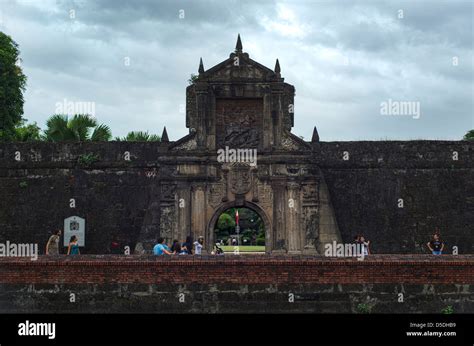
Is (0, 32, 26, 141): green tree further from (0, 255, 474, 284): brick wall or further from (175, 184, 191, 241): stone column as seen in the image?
(0, 255, 474, 284): brick wall

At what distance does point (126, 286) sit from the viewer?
518 inches

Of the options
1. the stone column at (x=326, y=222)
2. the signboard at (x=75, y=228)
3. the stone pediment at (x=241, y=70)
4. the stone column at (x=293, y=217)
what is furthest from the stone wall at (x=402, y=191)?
the signboard at (x=75, y=228)

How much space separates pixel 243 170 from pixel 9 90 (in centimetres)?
1604

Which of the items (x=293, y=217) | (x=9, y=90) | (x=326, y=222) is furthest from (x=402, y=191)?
(x=9, y=90)

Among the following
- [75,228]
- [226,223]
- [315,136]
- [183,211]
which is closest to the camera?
[183,211]

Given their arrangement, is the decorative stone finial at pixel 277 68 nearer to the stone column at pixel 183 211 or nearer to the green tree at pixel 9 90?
the stone column at pixel 183 211

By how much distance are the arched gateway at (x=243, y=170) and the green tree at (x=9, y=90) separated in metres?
13.8

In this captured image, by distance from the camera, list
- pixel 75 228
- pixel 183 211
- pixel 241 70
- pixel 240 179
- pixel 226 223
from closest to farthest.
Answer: pixel 183 211 → pixel 240 179 → pixel 241 70 → pixel 75 228 → pixel 226 223

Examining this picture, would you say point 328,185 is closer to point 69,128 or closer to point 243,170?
point 243,170

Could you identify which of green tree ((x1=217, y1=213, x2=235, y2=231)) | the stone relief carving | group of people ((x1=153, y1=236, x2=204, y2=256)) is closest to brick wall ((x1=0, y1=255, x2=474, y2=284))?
group of people ((x1=153, y1=236, x2=204, y2=256))

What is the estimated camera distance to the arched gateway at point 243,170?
75.2 ft

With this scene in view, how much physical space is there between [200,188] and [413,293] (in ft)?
36.3

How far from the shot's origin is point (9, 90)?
33938 millimetres
